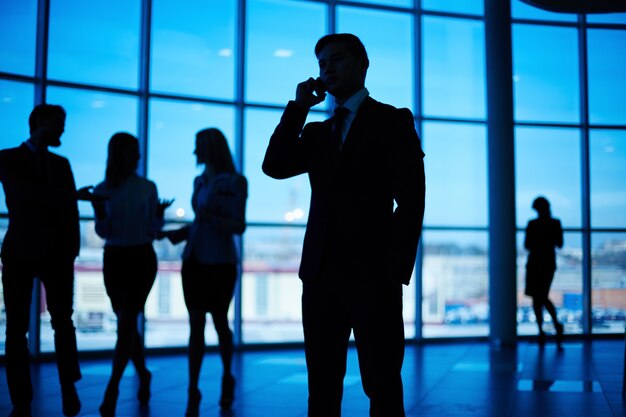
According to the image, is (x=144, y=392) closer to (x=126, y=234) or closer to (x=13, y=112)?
(x=126, y=234)

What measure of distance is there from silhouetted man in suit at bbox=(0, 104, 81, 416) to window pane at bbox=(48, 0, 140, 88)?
4082mm

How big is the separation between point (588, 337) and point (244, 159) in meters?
5.17

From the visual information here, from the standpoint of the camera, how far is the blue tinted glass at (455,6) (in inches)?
400

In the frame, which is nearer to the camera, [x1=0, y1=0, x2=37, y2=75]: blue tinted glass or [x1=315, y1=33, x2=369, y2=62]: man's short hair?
[x1=315, y1=33, x2=369, y2=62]: man's short hair

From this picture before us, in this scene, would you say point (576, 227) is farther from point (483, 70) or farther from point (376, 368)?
point (376, 368)

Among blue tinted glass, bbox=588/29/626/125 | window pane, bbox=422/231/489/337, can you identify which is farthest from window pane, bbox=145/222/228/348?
blue tinted glass, bbox=588/29/626/125

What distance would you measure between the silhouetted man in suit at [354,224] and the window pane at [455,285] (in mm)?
7659

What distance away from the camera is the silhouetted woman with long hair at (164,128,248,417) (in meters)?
4.56

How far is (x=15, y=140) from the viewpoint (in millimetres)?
7652

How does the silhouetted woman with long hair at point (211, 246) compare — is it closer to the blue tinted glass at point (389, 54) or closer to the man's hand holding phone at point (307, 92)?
the man's hand holding phone at point (307, 92)

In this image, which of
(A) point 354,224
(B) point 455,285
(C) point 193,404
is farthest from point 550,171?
(A) point 354,224

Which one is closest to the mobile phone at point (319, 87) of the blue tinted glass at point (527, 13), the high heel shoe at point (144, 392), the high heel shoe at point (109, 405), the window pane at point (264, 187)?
the high heel shoe at point (109, 405)

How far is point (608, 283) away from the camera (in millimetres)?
10789

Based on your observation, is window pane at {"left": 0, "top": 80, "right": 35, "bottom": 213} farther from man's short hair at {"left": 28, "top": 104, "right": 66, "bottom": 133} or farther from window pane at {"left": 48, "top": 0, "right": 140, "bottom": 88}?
man's short hair at {"left": 28, "top": 104, "right": 66, "bottom": 133}
